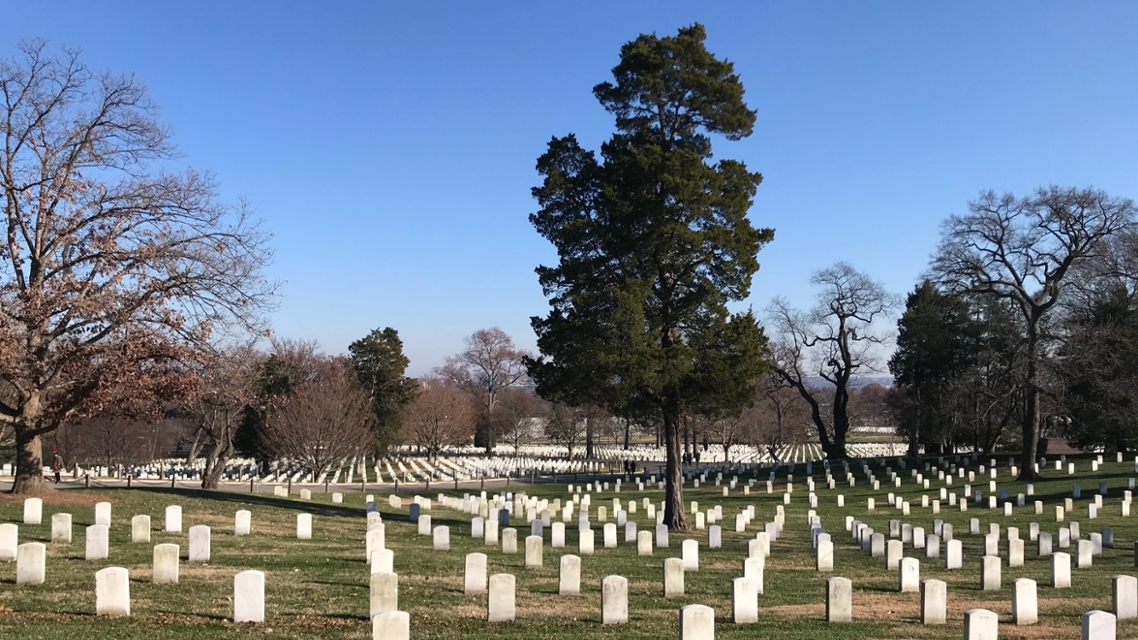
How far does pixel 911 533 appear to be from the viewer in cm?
2152

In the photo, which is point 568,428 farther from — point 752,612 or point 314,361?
point 752,612

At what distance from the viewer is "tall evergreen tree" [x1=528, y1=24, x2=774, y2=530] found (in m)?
22.5

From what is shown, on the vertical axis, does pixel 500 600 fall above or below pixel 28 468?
below

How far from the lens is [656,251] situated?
2328 cm

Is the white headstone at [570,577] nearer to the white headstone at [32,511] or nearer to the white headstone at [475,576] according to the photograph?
the white headstone at [475,576]

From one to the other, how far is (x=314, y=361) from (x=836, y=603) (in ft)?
184

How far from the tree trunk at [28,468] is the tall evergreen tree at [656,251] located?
12667mm

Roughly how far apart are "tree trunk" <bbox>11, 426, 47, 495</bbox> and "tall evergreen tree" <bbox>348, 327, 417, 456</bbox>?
3141cm

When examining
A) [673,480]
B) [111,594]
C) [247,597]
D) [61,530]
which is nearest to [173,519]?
[61,530]

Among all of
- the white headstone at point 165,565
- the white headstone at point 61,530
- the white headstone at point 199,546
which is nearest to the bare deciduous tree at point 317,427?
the white headstone at point 61,530

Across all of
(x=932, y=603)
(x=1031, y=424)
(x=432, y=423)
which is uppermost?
(x=1031, y=424)

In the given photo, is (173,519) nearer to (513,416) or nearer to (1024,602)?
(1024,602)

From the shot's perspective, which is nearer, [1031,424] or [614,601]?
[614,601]

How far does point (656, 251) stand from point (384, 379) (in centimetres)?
3531
